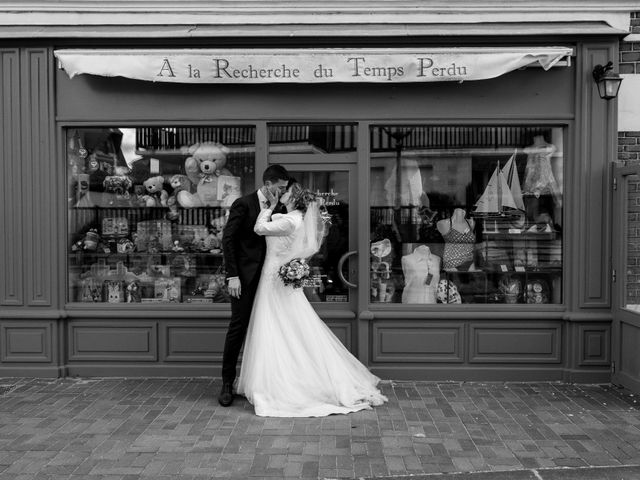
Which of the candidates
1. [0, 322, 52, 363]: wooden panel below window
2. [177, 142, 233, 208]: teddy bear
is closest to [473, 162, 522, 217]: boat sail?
[177, 142, 233, 208]: teddy bear

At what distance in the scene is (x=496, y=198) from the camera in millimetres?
7098

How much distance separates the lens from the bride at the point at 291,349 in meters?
5.79

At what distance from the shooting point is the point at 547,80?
672cm

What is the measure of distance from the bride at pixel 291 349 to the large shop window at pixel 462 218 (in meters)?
1.20

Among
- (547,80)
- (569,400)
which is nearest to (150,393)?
(569,400)

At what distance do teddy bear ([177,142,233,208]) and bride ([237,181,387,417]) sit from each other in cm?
135

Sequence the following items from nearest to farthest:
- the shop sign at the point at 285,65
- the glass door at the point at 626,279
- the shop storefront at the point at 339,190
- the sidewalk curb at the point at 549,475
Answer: the sidewalk curb at the point at 549,475 < the glass door at the point at 626,279 < the shop sign at the point at 285,65 < the shop storefront at the point at 339,190

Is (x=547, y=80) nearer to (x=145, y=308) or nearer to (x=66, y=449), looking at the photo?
(x=145, y=308)

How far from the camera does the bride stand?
579cm

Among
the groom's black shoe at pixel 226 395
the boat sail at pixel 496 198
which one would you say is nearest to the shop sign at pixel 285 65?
the boat sail at pixel 496 198

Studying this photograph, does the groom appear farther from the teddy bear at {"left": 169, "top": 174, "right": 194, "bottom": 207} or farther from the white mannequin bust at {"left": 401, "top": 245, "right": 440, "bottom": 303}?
the white mannequin bust at {"left": 401, "top": 245, "right": 440, "bottom": 303}

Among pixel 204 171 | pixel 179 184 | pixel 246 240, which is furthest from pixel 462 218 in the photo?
pixel 179 184

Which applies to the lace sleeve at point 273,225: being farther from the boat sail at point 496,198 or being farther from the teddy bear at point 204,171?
the boat sail at point 496,198

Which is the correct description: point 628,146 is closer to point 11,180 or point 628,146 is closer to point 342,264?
point 342,264
